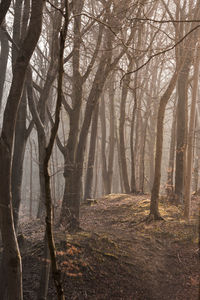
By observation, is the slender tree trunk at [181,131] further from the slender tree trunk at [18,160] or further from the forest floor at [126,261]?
the slender tree trunk at [18,160]

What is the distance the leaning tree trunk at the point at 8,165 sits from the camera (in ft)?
15.9

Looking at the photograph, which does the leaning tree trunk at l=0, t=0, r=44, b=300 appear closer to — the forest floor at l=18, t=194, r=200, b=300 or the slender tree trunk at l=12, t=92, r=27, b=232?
the forest floor at l=18, t=194, r=200, b=300

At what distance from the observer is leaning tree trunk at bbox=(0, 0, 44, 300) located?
4836 mm

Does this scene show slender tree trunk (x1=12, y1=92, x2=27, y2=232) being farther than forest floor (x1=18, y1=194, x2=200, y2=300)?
Yes

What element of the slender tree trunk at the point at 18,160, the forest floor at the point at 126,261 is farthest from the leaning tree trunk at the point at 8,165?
the slender tree trunk at the point at 18,160

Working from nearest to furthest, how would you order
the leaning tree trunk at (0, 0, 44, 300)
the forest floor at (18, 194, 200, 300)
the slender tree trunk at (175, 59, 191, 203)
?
1. the leaning tree trunk at (0, 0, 44, 300)
2. the forest floor at (18, 194, 200, 300)
3. the slender tree trunk at (175, 59, 191, 203)

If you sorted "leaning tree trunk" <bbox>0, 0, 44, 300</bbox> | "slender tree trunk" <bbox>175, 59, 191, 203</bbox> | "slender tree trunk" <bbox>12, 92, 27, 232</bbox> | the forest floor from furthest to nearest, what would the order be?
"slender tree trunk" <bbox>175, 59, 191, 203</bbox> → "slender tree trunk" <bbox>12, 92, 27, 232</bbox> → the forest floor → "leaning tree trunk" <bbox>0, 0, 44, 300</bbox>

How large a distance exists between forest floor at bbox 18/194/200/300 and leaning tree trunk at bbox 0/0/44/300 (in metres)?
1.11

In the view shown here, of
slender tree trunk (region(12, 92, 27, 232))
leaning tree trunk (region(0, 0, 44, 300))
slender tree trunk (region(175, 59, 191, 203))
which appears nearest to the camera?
leaning tree trunk (region(0, 0, 44, 300))

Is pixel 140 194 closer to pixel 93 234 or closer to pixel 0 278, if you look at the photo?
pixel 93 234

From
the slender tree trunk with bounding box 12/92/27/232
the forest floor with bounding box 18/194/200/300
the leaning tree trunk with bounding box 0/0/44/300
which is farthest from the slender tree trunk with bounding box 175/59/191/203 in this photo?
the leaning tree trunk with bounding box 0/0/44/300

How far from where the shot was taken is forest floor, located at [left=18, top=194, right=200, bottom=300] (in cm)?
638

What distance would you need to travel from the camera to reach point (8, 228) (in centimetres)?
482

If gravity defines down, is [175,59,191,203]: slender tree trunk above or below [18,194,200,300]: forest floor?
above
